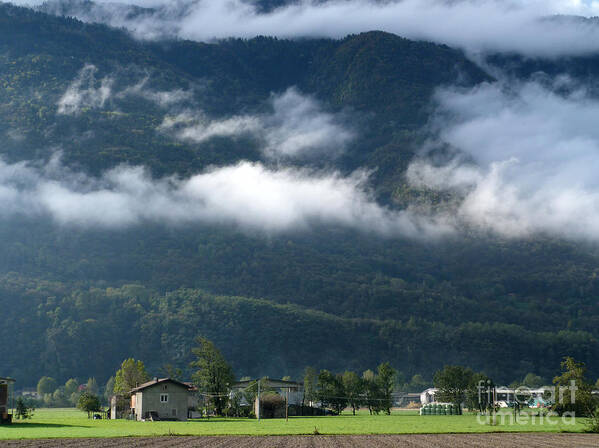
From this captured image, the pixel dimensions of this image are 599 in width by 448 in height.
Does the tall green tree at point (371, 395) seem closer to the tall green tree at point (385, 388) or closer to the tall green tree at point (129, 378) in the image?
the tall green tree at point (385, 388)

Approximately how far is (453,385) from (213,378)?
57.9 m

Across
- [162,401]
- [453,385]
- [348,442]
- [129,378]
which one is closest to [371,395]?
[453,385]

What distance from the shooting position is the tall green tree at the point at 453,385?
17512 centimetres

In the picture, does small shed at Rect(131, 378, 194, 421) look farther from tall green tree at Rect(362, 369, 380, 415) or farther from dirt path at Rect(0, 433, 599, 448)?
tall green tree at Rect(362, 369, 380, 415)

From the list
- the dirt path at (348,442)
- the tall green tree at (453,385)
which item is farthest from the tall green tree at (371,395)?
the dirt path at (348,442)

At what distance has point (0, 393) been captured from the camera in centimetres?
9481

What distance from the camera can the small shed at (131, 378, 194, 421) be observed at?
397 feet

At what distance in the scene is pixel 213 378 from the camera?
146 meters

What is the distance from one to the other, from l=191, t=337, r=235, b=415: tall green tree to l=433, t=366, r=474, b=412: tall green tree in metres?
52.5

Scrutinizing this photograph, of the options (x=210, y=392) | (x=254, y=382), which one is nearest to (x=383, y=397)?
(x=254, y=382)

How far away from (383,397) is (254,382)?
3508 centimetres

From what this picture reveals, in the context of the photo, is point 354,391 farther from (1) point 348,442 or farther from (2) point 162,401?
(1) point 348,442

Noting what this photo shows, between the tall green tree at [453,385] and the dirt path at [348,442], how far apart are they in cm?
10130

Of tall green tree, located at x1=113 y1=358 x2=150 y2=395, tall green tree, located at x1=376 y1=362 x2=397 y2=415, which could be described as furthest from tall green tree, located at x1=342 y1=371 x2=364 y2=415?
tall green tree, located at x1=113 y1=358 x2=150 y2=395
